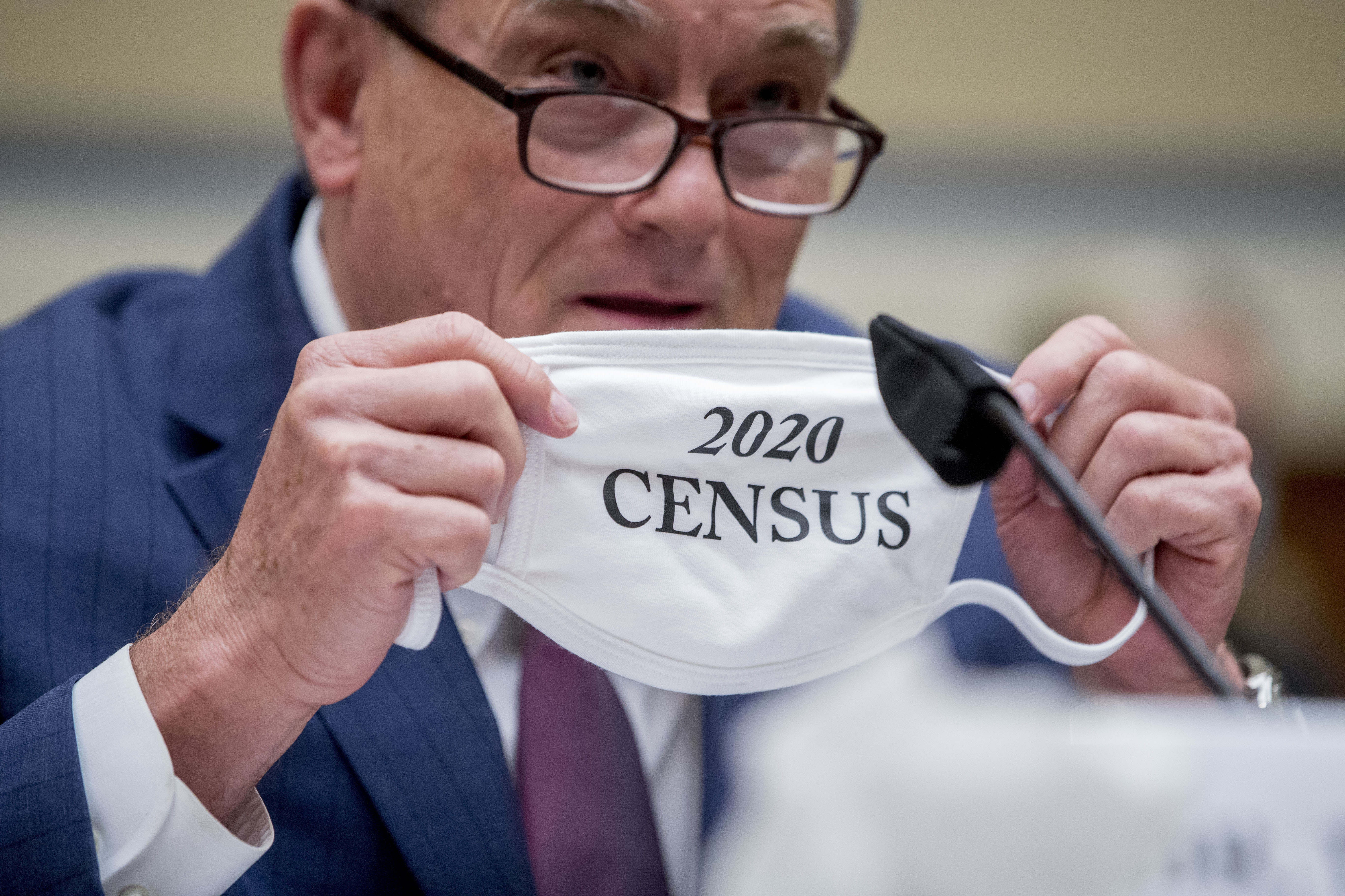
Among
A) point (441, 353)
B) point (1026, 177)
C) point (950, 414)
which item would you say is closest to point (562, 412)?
point (441, 353)

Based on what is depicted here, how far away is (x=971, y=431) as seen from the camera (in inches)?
27.2

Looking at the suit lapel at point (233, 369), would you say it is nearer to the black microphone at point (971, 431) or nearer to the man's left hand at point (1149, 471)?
the black microphone at point (971, 431)

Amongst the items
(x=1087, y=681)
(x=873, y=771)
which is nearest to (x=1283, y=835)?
(x=873, y=771)

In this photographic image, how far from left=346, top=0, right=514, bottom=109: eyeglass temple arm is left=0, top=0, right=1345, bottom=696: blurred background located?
152 cm

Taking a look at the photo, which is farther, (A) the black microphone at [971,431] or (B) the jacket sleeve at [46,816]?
(B) the jacket sleeve at [46,816]

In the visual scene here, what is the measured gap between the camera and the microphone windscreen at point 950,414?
0.68m

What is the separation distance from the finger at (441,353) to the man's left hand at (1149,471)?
1.47 ft

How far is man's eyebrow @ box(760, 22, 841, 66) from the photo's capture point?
113 cm

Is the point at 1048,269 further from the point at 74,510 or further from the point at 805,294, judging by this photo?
the point at 74,510

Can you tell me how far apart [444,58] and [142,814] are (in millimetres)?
754

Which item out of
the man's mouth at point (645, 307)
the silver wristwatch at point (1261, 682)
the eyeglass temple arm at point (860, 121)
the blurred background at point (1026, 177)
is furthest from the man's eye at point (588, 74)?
the blurred background at point (1026, 177)

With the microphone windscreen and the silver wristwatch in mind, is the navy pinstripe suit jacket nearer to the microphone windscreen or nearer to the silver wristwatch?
the silver wristwatch

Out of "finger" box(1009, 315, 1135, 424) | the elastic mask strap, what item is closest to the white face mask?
the elastic mask strap

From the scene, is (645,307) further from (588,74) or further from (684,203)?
(588,74)
